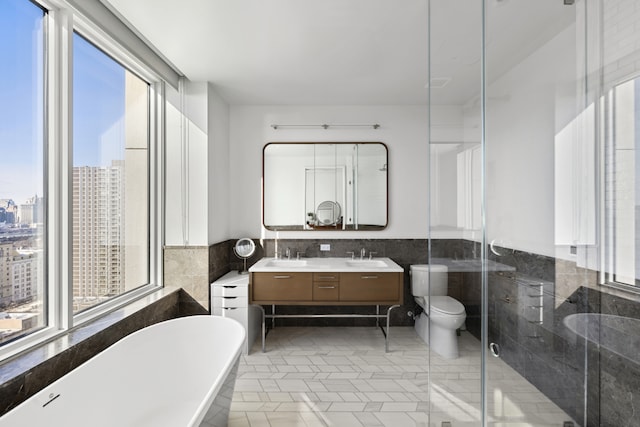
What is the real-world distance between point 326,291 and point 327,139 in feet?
5.70

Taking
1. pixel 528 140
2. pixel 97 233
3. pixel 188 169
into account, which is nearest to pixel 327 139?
pixel 188 169

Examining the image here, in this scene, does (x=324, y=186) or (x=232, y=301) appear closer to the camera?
(x=232, y=301)

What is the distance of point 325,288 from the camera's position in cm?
339

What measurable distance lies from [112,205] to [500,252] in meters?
2.65

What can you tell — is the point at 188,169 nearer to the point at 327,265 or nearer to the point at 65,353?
the point at 327,265

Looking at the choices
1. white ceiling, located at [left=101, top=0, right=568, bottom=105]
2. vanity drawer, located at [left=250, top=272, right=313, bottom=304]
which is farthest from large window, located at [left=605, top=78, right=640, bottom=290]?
vanity drawer, located at [left=250, top=272, right=313, bottom=304]

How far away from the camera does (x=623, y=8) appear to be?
84 cm

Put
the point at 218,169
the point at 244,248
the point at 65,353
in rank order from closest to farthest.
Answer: the point at 65,353 → the point at 218,169 → the point at 244,248

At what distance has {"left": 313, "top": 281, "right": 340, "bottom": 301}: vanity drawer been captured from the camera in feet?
11.1

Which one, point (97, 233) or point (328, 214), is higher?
point (328, 214)

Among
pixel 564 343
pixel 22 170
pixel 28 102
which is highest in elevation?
pixel 28 102

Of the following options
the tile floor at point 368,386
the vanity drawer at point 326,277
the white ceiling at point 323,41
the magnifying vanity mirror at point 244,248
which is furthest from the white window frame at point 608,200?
the magnifying vanity mirror at point 244,248

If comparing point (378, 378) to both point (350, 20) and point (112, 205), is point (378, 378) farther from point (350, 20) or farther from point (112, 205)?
point (350, 20)

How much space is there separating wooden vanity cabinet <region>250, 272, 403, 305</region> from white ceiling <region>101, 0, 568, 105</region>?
1856 millimetres
